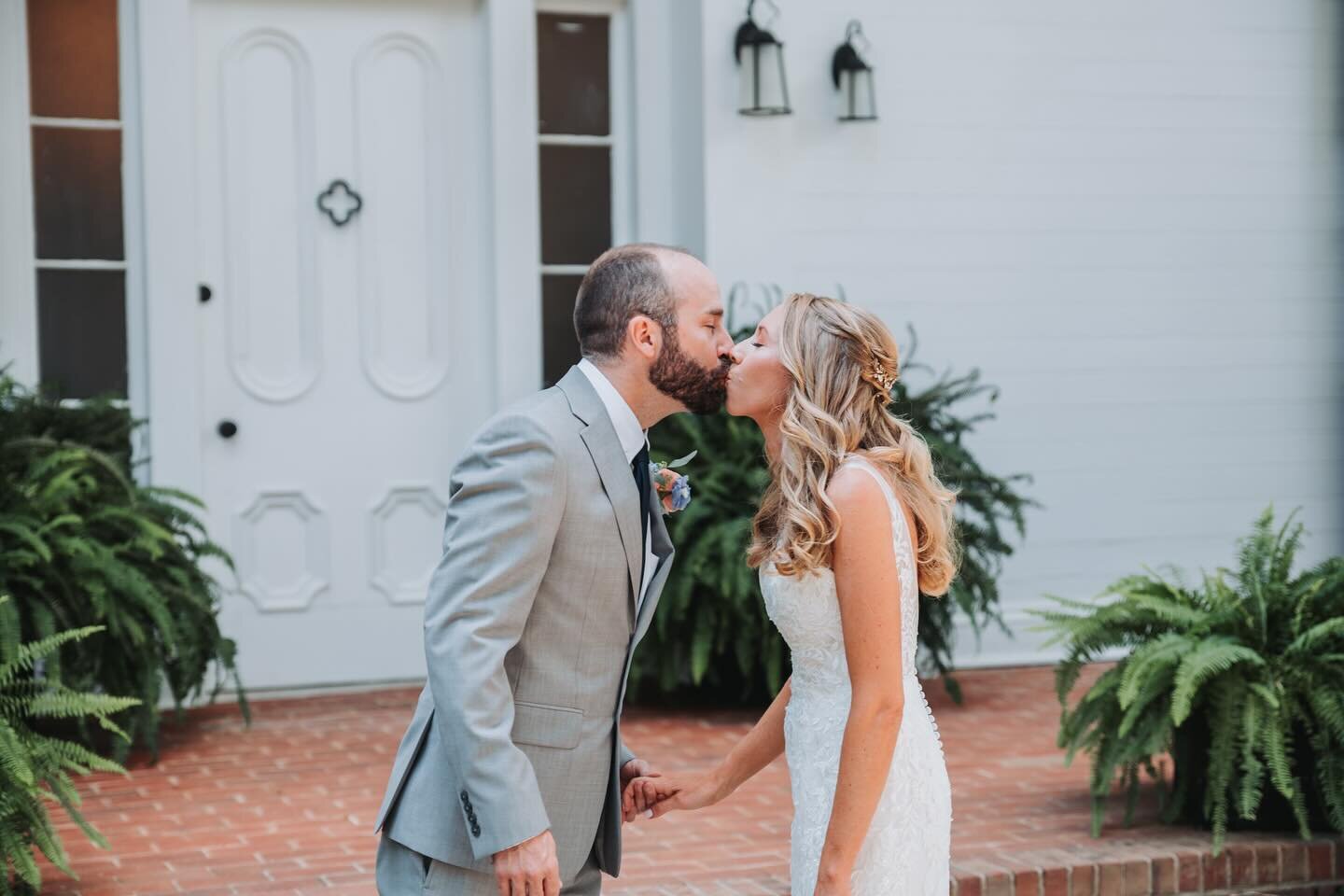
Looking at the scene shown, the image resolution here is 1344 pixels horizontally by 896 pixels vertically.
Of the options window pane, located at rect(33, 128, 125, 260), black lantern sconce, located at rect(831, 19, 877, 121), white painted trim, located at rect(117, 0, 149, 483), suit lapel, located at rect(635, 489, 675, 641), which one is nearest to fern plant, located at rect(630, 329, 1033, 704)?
black lantern sconce, located at rect(831, 19, 877, 121)

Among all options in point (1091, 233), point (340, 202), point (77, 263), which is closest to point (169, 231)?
point (77, 263)

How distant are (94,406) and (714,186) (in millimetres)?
2658

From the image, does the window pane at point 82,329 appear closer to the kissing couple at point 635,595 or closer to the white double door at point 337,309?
the white double door at point 337,309

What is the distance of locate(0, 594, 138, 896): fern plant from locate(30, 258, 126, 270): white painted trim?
9.09ft

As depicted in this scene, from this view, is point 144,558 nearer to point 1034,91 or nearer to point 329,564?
point 329,564

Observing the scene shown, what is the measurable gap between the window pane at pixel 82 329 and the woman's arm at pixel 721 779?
14.1 ft

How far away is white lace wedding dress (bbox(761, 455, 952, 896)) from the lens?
2.67m

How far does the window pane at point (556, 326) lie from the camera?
712cm

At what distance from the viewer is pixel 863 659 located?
99.6 inches

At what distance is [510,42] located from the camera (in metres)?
6.98

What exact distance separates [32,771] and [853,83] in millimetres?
4558

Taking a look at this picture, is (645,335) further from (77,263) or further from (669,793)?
(77,263)

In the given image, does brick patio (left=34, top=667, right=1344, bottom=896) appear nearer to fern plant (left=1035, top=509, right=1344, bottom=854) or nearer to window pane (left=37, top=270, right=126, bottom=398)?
fern plant (left=1035, top=509, right=1344, bottom=854)

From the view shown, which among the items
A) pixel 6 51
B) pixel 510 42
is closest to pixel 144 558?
→ pixel 6 51
